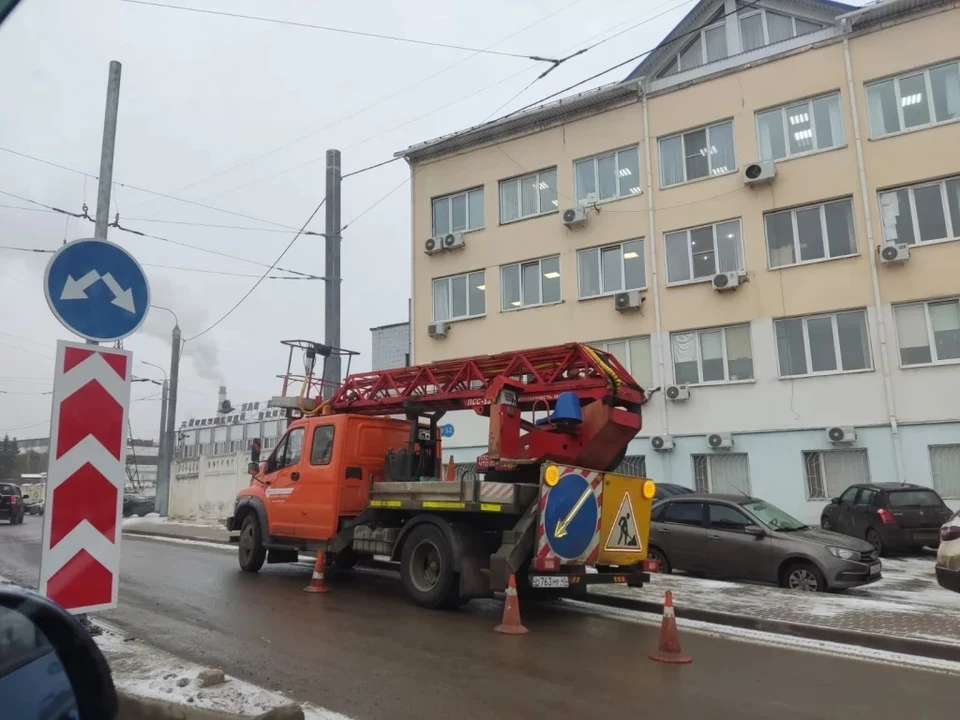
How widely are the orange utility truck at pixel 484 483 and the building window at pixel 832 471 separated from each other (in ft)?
35.4

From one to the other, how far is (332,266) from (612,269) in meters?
8.92

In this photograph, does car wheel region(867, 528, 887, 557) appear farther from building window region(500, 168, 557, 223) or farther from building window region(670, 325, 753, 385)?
building window region(500, 168, 557, 223)

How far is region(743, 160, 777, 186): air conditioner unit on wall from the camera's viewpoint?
19141mm

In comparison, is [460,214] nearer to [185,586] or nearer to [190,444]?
[185,586]

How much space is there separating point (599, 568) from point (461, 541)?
1.67 metres

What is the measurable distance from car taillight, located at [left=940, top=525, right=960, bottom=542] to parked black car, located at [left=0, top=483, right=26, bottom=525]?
29694 mm

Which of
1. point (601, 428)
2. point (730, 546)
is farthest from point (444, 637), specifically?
point (730, 546)

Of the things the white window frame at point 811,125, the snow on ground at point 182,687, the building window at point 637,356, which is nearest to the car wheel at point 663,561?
the snow on ground at point 182,687

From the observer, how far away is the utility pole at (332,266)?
1634 cm

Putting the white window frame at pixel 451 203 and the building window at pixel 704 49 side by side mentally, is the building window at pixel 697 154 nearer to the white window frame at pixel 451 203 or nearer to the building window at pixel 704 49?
the building window at pixel 704 49

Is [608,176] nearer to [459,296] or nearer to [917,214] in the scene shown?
[459,296]

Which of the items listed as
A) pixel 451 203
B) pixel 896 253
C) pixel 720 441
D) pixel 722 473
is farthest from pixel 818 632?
pixel 451 203

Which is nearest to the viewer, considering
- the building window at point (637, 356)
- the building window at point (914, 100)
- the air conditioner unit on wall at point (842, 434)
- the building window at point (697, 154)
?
the air conditioner unit on wall at point (842, 434)

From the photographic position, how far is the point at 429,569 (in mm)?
9055
